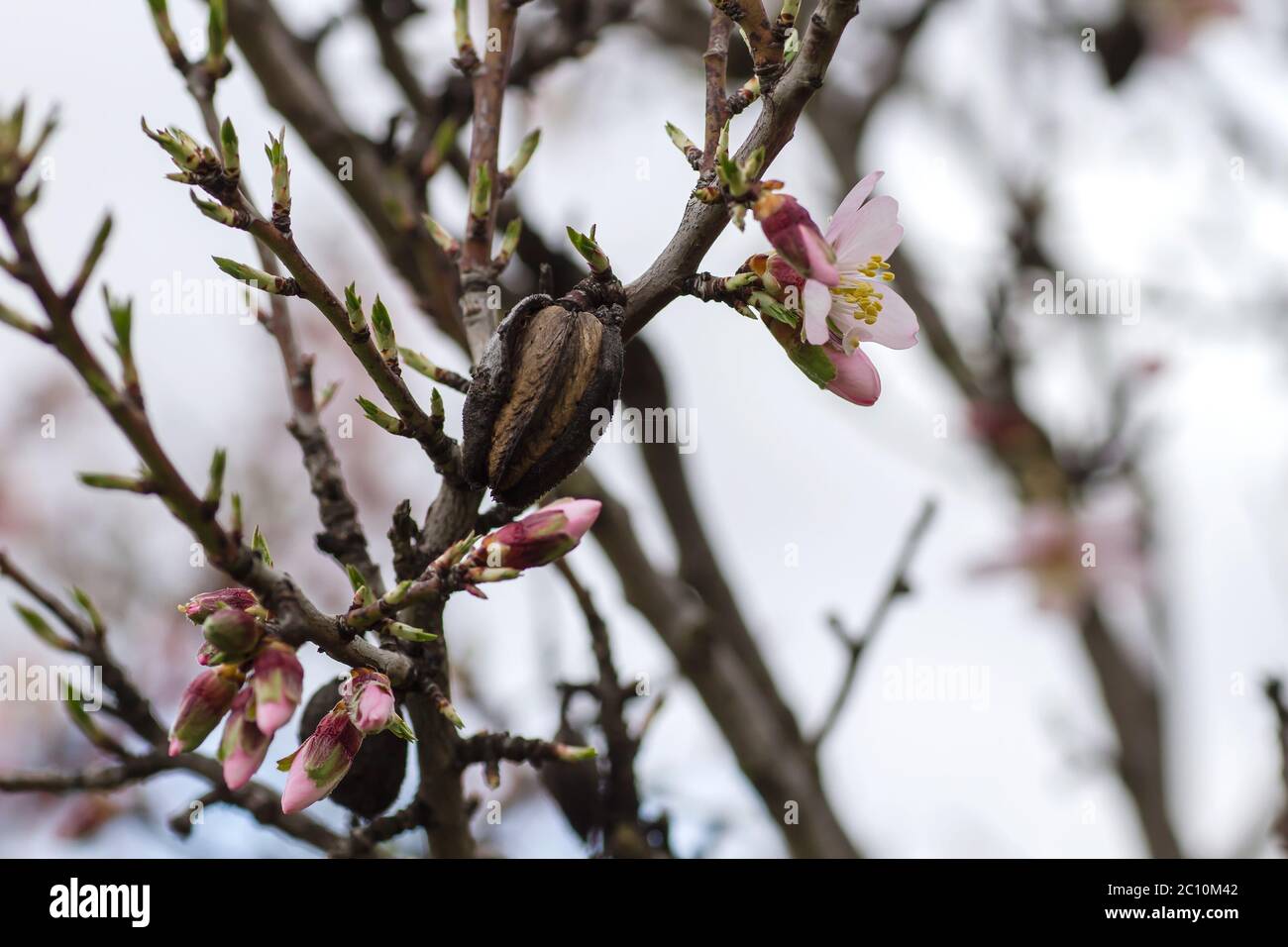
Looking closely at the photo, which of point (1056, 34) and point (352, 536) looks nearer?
point (352, 536)

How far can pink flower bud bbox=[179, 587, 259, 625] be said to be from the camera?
3.42 feet

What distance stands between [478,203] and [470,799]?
89 centimetres

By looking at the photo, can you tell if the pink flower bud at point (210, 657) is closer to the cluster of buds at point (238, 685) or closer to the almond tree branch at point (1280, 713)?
the cluster of buds at point (238, 685)

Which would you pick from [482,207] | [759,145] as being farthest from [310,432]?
[759,145]

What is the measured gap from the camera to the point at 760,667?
2744mm

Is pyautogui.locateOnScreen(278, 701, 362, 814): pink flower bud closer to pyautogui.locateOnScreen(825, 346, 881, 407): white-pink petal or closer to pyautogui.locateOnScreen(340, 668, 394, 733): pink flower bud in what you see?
pyautogui.locateOnScreen(340, 668, 394, 733): pink flower bud

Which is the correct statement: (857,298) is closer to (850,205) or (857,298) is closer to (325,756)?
(850,205)

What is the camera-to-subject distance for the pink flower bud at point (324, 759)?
109 centimetres

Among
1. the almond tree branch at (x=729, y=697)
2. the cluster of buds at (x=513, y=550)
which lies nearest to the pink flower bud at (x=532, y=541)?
the cluster of buds at (x=513, y=550)

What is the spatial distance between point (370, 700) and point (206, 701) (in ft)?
0.51

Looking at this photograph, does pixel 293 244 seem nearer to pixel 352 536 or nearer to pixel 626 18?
pixel 352 536

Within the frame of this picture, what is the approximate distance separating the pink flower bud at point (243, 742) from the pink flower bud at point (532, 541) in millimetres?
264

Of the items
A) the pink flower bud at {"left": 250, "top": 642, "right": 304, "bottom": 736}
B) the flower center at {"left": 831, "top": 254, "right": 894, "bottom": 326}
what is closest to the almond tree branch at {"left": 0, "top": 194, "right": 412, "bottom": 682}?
the pink flower bud at {"left": 250, "top": 642, "right": 304, "bottom": 736}
